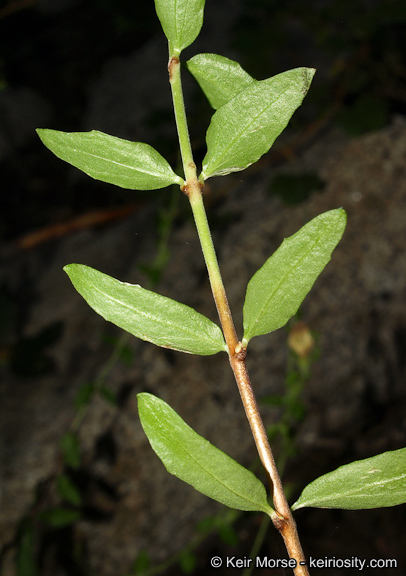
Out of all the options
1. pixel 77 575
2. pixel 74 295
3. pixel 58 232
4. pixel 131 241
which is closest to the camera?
pixel 77 575

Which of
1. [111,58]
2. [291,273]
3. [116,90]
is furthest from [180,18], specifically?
[111,58]

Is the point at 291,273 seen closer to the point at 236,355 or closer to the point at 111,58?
the point at 236,355

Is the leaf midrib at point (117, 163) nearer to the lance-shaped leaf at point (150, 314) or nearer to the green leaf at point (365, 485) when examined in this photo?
the lance-shaped leaf at point (150, 314)

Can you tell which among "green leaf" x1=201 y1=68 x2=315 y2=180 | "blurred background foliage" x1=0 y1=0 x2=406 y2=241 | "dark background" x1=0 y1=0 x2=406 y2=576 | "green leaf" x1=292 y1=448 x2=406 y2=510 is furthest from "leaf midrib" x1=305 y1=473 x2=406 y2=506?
"blurred background foliage" x1=0 y1=0 x2=406 y2=241

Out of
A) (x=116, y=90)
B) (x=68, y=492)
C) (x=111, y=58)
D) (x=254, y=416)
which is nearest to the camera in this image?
(x=254, y=416)

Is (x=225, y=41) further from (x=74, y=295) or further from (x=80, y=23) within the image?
(x=74, y=295)

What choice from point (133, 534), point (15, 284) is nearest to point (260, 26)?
point (15, 284)

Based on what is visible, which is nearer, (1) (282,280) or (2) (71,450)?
(1) (282,280)
